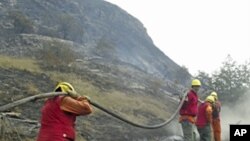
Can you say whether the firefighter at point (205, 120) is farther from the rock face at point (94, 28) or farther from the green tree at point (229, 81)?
the rock face at point (94, 28)

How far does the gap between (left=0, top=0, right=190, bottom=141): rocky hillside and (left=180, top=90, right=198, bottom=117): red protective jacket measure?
10.9 ft

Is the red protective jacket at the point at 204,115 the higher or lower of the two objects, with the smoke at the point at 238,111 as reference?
higher

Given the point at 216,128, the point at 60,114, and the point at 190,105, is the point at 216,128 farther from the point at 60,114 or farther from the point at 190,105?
the point at 60,114

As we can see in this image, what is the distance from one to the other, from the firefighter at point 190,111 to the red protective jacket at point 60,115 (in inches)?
170

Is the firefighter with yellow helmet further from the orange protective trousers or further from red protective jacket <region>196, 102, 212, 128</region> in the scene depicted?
the orange protective trousers

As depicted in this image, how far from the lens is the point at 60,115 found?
598cm

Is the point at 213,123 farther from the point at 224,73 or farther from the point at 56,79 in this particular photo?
the point at 224,73

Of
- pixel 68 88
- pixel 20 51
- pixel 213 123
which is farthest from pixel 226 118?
pixel 68 88

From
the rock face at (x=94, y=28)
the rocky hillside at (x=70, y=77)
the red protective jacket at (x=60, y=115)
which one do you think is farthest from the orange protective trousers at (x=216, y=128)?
the rock face at (x=94, y=28)

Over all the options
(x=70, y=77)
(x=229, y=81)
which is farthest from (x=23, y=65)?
(x=229, y=81)

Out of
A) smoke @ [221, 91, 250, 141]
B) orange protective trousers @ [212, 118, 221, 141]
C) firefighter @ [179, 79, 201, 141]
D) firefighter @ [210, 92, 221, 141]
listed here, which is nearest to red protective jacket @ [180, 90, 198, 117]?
firefighter @ [179, 79, 201, 141]

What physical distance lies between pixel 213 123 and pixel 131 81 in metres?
28.9

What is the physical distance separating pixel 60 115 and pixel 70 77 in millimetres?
24637

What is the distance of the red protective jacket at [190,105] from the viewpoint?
1001cm
